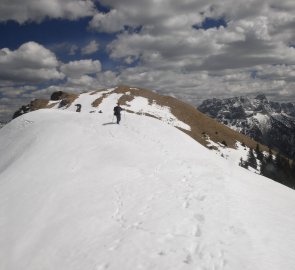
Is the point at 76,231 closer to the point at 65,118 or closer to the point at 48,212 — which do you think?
the point at 48,212

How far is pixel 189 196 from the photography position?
55.9 feet

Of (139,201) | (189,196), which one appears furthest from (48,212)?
(189,196)

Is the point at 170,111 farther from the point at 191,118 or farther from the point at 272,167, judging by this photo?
the point at 272,167

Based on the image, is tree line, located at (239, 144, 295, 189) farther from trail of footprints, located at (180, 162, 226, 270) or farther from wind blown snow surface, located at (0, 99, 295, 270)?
trail of footprints, located at (180, 162, 226, 270)

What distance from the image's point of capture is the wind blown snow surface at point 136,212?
11.7 meters

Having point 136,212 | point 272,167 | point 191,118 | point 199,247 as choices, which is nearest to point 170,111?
point 191,118

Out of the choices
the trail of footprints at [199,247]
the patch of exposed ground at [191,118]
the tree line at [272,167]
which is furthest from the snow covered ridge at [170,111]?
the trail of footprints at [199,247]

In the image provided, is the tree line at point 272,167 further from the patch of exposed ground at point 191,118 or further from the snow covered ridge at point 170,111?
the patch of exposed ground at point 191,118

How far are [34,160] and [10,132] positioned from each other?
676 inches

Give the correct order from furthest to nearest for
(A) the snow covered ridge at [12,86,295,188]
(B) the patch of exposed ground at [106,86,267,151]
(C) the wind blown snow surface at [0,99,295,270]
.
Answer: (B) the patch of exposed ground at [106,86,267,151]
(A) the snow covered ridge at [12,86,295,188]
(C) the wind blown snow surface at [0,99,295,270]

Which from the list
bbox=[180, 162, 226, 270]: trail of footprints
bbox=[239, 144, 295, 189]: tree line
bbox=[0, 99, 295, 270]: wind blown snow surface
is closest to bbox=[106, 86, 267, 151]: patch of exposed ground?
bbox=[239, 144, 295, 189]: tree line

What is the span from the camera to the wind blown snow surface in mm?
11688

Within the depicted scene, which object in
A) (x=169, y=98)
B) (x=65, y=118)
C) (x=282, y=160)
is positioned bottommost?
(x=282, y=160)

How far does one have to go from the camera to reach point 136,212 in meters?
15.6
